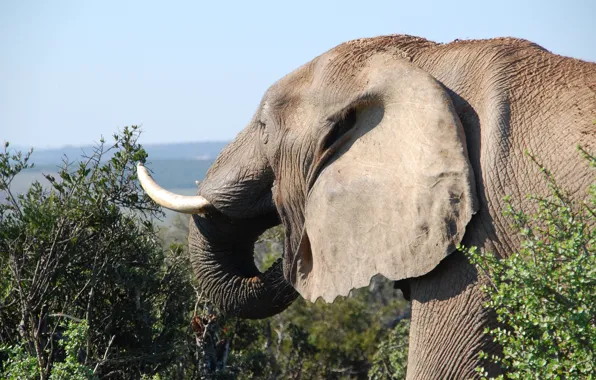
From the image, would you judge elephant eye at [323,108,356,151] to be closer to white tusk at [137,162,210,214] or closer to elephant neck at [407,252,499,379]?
elephant neck at [407,252,499,379]

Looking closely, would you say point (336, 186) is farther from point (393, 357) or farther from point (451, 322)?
point (393, 357)

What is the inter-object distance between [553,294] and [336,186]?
1242mm

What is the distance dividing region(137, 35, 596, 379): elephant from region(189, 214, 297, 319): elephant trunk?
440mm

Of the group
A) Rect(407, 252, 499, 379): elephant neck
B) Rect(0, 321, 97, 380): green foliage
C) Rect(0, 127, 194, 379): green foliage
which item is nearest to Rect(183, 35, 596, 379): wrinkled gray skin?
Rect(407, 252, 499, 379): elephant neck

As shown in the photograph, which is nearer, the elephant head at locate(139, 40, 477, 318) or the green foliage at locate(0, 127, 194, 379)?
the elephant head at locate(139, 40, 477, 318)

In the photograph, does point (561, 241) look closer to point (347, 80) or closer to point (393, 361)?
point (347, 80)

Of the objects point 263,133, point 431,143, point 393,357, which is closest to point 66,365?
point 263,133

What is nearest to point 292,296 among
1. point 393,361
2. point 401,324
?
point 393,361

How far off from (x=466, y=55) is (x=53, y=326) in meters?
3.45

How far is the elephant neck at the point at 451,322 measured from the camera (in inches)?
154

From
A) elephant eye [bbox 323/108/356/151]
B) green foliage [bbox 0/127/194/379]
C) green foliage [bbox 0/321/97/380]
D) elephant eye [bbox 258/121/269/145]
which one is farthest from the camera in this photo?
green foliage [bbox 0/127/194/379]

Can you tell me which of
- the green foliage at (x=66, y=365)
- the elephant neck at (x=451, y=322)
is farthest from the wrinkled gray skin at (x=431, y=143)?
the green foliage at (x=66, y=365)

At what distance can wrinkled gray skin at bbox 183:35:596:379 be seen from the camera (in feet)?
12.8

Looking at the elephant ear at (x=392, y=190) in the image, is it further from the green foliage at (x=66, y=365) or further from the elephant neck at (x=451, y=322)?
the green foliage at (x=66, y=365)
